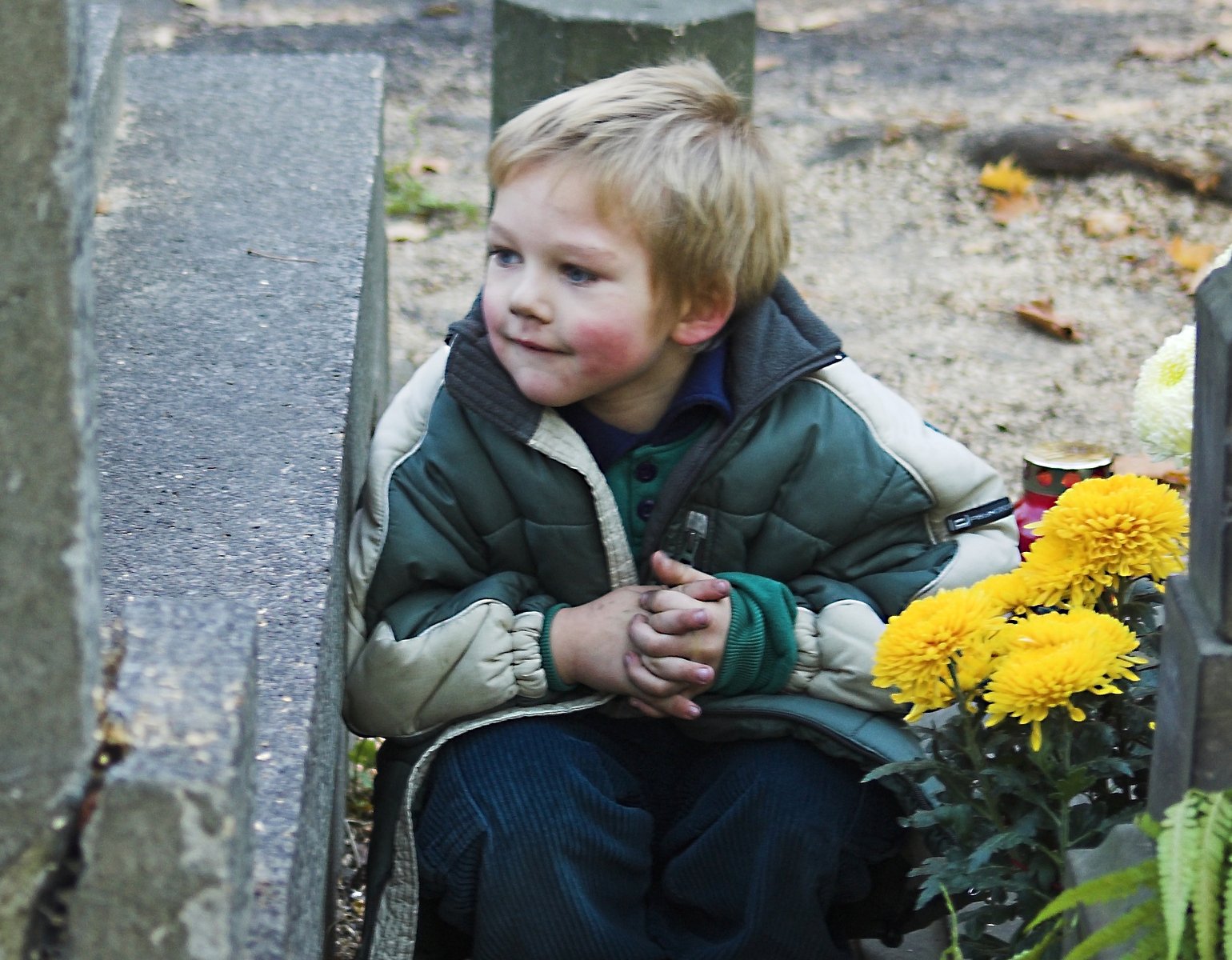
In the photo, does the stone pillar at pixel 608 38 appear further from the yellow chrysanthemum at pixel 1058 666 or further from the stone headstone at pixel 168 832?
the stone headstone at pixel 168 832

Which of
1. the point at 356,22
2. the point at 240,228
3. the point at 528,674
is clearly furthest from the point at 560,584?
the point at 356,22

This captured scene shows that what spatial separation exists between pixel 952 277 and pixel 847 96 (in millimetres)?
1671

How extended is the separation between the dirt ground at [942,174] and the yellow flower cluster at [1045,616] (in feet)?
7.04

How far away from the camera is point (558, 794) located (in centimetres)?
213

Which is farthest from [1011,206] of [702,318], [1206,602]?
[1206,602]

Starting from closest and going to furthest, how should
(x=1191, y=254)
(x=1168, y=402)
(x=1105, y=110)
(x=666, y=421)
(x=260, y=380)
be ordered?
(x=1168, y=402)
(x=666, y=421)
(x=260, y=380)
(x=1191, y=254)
(x=1105, y=110)

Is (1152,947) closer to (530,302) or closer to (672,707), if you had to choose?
(672,707)

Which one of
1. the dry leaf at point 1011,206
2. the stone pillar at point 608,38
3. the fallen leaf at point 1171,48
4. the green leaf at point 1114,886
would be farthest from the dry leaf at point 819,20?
the green leaf at point 1114,886

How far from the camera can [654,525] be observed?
2.23 meters

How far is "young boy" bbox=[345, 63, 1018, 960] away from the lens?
84.4 inches

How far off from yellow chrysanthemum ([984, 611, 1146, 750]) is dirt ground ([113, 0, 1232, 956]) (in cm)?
225

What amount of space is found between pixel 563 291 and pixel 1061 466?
39.3 inches

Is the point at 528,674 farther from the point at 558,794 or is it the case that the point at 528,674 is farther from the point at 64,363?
the point at 64,363

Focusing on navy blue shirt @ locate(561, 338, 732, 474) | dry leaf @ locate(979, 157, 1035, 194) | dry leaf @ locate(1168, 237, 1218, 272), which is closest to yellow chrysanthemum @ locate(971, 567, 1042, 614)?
navy blue shirt @ locate(561, 338, 732, 474)
